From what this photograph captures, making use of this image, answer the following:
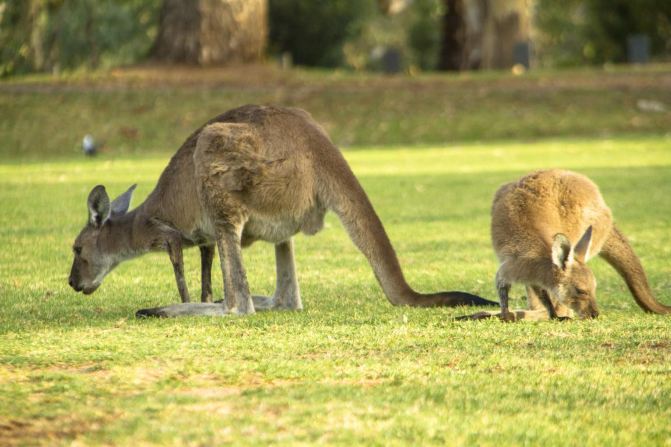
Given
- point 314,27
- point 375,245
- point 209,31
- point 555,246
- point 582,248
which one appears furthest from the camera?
point 314,27

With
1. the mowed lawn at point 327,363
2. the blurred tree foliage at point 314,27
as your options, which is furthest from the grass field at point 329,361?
the blurred tree foliage at point 314,27

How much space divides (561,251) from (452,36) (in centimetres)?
2562

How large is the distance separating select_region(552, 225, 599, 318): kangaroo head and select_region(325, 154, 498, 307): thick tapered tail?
0.48 m

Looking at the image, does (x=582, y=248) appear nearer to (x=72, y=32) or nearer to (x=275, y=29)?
(x=275, y=29)

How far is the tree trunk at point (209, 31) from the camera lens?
2670 centimetres

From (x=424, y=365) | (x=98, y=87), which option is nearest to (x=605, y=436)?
(x=424, y=365)

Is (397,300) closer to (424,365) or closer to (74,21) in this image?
(424,365)

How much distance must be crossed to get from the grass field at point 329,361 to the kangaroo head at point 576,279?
0.42 ft

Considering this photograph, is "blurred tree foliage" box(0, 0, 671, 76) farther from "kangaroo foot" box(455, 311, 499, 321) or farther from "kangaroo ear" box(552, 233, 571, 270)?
"kangaroo ear" box(552, 233, 571, 270)

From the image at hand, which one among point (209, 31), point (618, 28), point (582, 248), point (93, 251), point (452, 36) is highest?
point (618, 28)

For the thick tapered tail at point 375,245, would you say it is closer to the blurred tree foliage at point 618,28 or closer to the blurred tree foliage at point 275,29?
the blurred tree foliage at point 275,29

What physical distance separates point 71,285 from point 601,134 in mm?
17769

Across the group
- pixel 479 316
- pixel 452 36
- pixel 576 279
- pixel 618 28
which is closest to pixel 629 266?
pixel 576 279

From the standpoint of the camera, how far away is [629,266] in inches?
276
